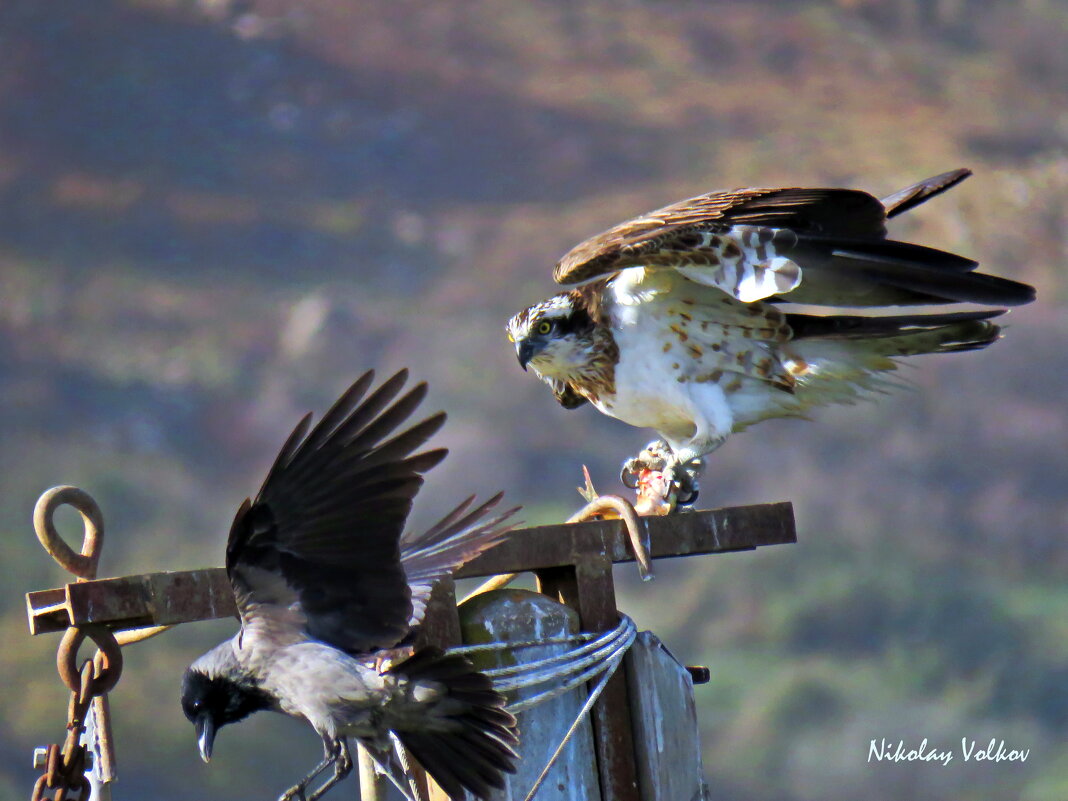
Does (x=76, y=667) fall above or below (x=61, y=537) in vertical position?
below

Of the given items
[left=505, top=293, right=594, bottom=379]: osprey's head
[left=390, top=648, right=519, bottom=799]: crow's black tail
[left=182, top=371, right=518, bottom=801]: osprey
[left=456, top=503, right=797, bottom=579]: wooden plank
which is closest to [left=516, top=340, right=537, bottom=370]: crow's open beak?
[left=505, top=293, right=594, bottom=379]: osprey's head

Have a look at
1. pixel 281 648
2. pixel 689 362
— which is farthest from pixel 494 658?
pixel 689 362

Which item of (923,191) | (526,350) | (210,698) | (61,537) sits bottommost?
(210,698)

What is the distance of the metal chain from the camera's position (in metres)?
1.71

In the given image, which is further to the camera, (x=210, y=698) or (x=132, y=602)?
(x=210, y=698)

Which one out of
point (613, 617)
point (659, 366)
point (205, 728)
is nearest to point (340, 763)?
point (205, 728)

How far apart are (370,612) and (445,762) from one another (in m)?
0.26

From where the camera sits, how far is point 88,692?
5.74ft

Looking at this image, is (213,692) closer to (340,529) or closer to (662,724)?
(340,529)

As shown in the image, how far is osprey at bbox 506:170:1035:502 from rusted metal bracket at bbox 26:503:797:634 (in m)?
0.41

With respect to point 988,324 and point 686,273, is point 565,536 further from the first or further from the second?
point 988,324

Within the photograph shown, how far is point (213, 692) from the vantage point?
6.20 feet

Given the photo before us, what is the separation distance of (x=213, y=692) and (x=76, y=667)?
22 cm

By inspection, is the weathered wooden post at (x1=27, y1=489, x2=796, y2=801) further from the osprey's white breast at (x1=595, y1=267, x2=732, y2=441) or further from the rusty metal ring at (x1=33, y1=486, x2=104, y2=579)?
the osprey's white breast at (x1=595, y1=267, x2=732, y2=441)
